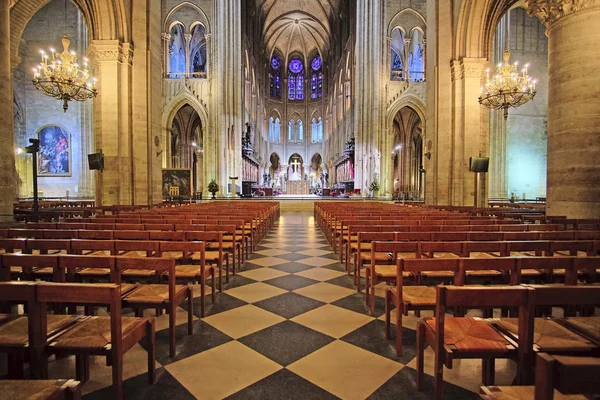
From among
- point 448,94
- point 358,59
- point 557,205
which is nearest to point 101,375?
point 557,205

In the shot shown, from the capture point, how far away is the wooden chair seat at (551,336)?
1.72 m

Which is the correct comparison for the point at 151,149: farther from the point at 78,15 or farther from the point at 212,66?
the point at 78,15

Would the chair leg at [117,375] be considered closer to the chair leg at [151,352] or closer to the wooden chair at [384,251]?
the chair leg at [151,352]

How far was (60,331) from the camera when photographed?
1917mm

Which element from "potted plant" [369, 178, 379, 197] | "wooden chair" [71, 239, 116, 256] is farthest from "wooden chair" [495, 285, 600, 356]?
"potted plant" [369, 178, 379, 197]

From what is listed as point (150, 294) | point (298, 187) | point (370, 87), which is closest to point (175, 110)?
point (298, 187)

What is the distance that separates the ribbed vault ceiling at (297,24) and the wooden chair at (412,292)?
37692 mm

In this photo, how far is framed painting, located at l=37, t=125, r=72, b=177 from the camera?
20.2m

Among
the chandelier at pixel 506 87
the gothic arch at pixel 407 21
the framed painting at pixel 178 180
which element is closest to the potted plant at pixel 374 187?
the chandelier at pixel 506 87

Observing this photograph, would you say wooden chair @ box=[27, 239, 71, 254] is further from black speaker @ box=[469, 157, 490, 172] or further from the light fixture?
black speaker @ box=[469, 157, 490, 172]

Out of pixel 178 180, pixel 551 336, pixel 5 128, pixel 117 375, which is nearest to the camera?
pixel 117 375

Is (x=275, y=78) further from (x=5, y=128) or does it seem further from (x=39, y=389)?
(x=39, y=389)

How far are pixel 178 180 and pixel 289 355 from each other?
17054 millimetres

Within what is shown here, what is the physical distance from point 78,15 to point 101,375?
2518 centimetres
